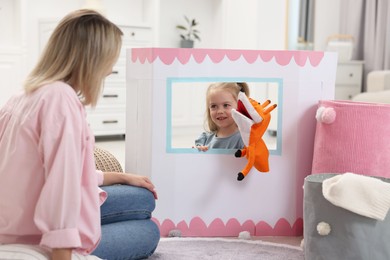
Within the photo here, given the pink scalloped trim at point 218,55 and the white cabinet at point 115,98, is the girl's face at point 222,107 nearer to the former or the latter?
the pink scalloped trim at point 218,55

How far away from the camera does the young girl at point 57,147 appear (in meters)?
1.00

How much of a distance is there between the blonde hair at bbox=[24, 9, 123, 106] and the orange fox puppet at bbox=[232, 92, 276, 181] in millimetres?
798

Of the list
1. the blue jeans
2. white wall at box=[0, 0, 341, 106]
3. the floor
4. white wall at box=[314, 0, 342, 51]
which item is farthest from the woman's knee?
white wall at box=[314, 0, 342, 51]

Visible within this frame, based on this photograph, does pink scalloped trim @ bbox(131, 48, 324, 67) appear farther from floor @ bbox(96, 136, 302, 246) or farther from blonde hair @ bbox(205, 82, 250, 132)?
floor @ bbox(96, 136, 302, 246)

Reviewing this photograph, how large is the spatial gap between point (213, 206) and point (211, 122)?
0.32 m

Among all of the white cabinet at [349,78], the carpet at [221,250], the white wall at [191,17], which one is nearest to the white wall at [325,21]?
the white cabinet at [349,78]

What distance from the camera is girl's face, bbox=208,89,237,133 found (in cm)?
203

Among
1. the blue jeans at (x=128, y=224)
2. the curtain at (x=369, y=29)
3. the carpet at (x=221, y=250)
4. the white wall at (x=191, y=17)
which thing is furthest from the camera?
the white wall at (x=191, y=17)

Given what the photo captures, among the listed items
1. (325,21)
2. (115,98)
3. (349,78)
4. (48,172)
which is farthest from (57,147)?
(325,21)

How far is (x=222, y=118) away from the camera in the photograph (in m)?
2.05

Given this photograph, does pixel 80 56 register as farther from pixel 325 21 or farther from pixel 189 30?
pixel 325 21

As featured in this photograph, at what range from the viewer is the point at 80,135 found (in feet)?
3.41

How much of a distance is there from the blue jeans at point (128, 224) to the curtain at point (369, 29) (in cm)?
378

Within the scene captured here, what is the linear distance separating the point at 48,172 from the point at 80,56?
0.76ft
